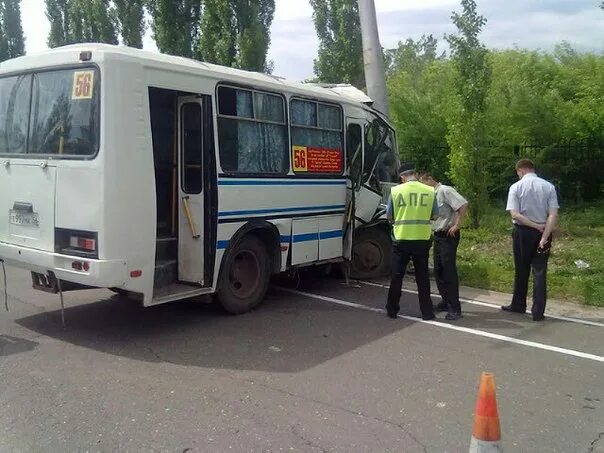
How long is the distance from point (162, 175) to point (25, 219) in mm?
1456

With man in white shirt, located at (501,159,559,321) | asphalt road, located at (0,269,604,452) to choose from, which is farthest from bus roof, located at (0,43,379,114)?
man in white shirt, located at (501,159,559,321)

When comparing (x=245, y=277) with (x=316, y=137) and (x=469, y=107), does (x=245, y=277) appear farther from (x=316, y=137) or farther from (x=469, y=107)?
(x=469, y=107)

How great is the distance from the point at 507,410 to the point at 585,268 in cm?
597

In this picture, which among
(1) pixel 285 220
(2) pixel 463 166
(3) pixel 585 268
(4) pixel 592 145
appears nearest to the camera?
(1) pixel 285 220

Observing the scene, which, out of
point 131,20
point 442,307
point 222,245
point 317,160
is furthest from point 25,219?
point 131,20

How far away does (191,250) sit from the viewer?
22.1 feet

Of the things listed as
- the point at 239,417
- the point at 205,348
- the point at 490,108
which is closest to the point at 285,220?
the point at 205,348

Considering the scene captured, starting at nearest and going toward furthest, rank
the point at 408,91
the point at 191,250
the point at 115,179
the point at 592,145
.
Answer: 1. the point at 115,179
2. the point at 191,250
3. the point at 592,145
4. the point at 408,91

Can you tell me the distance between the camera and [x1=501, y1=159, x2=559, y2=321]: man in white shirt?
24.5 feet

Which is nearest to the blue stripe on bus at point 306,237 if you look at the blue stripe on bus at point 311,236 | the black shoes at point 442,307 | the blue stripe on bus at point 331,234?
the blue stripe on bus at point 311,236

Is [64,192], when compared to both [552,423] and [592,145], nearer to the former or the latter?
[552,423]

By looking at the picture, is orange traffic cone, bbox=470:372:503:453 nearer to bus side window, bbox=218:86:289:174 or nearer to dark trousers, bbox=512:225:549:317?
bus side window, bbox=218:86:289:174

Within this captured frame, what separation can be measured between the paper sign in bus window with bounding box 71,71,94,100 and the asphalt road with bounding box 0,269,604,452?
7.73ft

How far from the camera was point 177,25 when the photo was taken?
21594 millimetres
